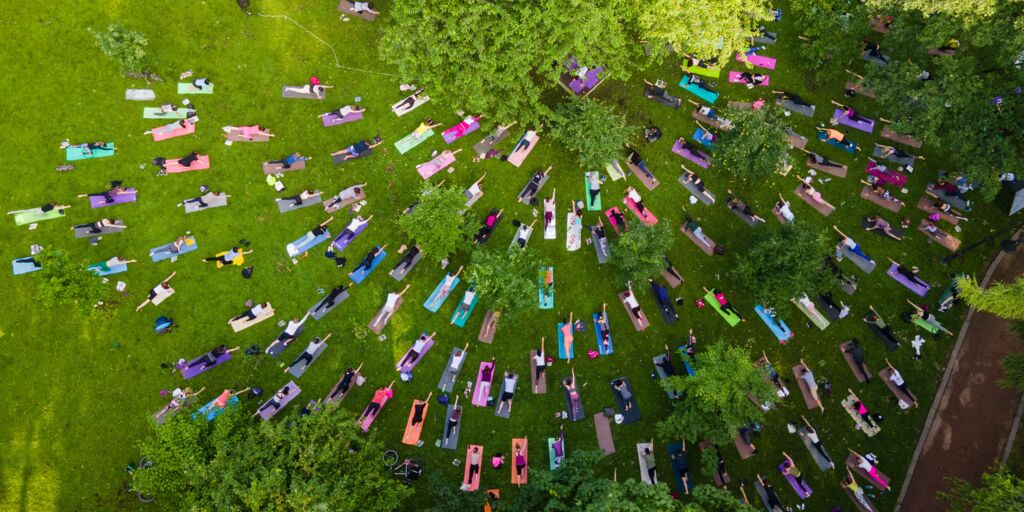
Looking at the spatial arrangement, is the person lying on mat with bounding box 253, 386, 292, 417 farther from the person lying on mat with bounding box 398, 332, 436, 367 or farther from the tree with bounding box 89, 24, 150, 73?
the tree with bounding box 89, 24, 150, 73

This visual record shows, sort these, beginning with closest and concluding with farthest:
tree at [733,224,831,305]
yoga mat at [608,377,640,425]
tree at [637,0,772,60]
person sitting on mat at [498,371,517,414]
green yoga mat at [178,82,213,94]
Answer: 1. tree at [637,0,772,60]
2. tree at [733,224,831,305]
3. person sitting on mat at [498,371,517,414]
4. yoga mat at [608,377,640,425]
5. green yoga mat at [178,82,213,94]

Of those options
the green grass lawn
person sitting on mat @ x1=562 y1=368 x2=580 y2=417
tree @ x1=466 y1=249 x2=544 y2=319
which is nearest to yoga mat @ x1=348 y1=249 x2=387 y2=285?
the green grass lawn

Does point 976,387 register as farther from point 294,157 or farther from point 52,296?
point 52,296

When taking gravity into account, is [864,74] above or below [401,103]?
above

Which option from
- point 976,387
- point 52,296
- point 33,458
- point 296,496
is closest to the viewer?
point 296,496

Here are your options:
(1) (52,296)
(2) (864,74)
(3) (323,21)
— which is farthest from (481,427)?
(2) (864,74)

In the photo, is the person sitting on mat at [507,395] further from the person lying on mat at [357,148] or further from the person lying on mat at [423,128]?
the person lying on mat at [357,148]
